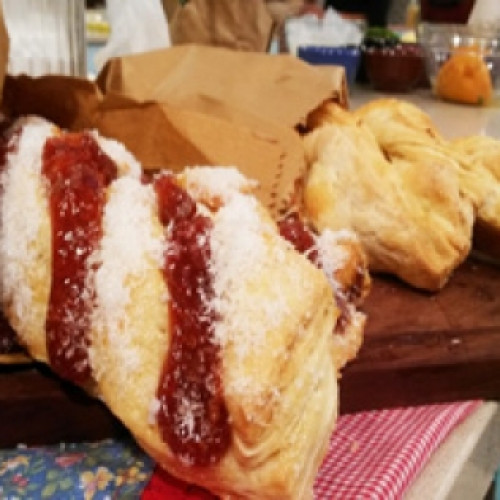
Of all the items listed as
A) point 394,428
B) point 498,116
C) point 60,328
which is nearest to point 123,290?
point 60,328

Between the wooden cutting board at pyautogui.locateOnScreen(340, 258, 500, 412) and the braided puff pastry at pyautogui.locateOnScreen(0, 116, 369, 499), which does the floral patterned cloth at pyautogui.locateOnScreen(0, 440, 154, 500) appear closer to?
the braided puff pastry at pyautogui.locateOnScreen(0, 116, 369, 499)

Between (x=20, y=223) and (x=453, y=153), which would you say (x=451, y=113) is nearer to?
(x=453, y=153)

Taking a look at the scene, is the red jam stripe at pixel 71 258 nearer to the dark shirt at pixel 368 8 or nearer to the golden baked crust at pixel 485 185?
the golden baked crust at pixel 485 185

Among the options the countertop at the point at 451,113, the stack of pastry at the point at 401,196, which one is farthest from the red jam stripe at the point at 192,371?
the countertop at the point at 451,113

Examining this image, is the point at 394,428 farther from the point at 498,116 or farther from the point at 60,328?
the point at 498,116

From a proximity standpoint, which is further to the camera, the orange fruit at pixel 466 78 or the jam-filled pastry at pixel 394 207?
the orange fruit at pixel 466 78

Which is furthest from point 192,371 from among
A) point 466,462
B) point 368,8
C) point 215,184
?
point 368,8

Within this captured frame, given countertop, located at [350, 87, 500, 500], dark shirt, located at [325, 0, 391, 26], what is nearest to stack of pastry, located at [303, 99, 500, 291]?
countertop, located at [350, 87, 500, 500]
